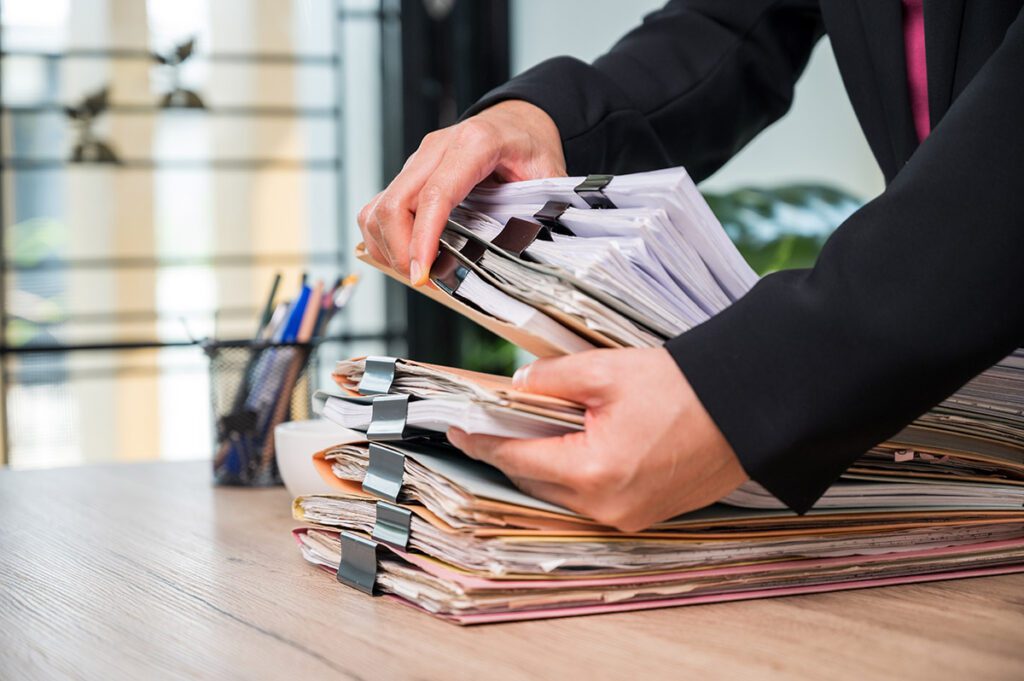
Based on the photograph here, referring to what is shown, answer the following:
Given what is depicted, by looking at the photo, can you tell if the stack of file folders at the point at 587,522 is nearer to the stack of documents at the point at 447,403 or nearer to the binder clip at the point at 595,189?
the stack of documents at the point at 447,403

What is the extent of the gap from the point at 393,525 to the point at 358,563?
39 mm

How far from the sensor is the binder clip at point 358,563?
56cm

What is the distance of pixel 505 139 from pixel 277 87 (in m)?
3.49

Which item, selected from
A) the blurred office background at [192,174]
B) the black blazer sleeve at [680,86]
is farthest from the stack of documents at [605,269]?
the blurred office background at [192,174]

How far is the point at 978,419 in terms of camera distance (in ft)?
1.94

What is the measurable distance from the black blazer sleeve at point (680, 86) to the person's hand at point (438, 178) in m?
0.05

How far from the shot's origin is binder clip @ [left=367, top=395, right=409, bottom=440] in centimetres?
56

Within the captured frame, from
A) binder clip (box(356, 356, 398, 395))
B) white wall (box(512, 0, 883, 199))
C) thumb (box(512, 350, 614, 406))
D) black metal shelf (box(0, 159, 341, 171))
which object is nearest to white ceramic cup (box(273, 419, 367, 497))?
binder clip (box(356, 356, 398, 395))

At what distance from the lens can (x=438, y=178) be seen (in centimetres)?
64

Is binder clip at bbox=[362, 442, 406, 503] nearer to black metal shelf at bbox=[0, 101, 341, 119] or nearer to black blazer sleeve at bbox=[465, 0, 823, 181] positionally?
black blazer sleeve at bbox=[465, 0, 823, 181]

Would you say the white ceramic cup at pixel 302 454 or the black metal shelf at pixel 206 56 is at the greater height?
the black metal shelf at pixel 206 56

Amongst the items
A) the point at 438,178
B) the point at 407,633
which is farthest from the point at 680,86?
the point at 407,633

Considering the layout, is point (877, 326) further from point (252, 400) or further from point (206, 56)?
point (206, 56)

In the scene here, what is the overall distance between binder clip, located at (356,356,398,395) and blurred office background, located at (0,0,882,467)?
2.88 m
